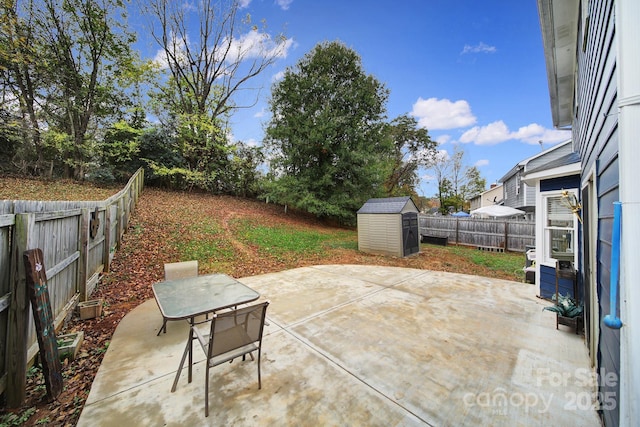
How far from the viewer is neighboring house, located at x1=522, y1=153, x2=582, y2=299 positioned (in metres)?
4.14

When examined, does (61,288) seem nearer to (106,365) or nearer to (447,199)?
(106,365)

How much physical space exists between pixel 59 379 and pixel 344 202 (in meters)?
12.7

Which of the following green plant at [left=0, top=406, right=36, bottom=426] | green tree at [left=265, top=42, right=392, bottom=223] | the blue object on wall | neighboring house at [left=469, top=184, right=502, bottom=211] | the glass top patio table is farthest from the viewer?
neighboring house at [left=469, top=184, right=502, bottom=211]

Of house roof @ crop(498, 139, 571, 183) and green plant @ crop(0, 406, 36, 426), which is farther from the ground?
house roof @ crop(498, 139, 571, 183)

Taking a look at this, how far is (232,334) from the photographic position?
2.21 meters

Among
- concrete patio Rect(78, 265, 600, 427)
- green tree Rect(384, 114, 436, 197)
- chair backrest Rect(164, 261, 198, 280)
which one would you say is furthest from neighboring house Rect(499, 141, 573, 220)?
chair backrest Rect(164, 261, 198, 280)

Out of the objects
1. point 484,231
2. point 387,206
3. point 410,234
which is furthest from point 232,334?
point 484,231

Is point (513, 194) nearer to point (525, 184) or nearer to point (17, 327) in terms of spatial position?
point (525, 184)

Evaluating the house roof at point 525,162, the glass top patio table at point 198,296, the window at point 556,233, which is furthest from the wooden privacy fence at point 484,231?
the glass top patio table at point 198,296

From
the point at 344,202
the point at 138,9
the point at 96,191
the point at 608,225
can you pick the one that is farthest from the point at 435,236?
the point at 138,9

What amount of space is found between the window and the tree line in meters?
10.00

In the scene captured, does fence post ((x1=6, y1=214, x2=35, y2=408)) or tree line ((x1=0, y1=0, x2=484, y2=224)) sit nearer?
fence post ((x1=6, y1=214, x2=35, y2=408))

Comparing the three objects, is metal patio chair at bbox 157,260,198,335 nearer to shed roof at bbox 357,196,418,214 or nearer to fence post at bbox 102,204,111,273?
fence post at bbox 102,204,111,273

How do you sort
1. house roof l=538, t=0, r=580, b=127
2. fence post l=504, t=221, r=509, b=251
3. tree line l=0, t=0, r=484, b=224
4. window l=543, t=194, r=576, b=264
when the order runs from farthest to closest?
1. tree line l=0, t=0, r=484, b=224
2. fence post l=504, t=221, r=509, b=251
3. window l=543, t=194, r=576, b=264
4. house roof l=538, t=0, r=580, b=127
